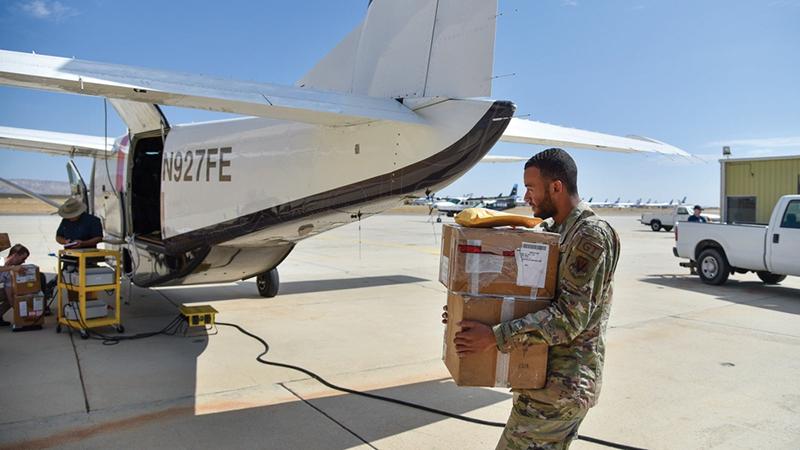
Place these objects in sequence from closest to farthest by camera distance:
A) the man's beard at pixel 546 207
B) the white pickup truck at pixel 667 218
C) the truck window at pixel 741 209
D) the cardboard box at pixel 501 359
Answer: the cardboard box at pixel 501 359 → the man's beard at pixel 546 207 → the truck window at pixel 741 209 → the white pickup truck at pixel 667 218

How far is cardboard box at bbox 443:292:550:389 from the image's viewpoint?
7.87 ft

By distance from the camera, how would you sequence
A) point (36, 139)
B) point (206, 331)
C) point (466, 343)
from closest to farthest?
point (466, 343)
point (206, 331)
point (36, 139)

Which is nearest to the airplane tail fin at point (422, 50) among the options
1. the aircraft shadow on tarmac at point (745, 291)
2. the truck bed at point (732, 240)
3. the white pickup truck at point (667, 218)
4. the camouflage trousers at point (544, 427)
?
the camouflage trousers at point (544, 427)

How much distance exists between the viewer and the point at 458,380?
244 cm

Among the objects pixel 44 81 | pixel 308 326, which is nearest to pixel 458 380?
pixel 44 81

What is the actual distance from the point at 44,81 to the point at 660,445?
188 inches

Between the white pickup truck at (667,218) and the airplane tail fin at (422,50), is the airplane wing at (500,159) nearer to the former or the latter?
the airplane tail fin at (422,50)

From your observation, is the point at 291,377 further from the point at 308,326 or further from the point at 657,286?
the point at 657,286

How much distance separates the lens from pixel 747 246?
1107 cm

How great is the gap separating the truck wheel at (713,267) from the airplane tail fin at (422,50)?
9.74 m

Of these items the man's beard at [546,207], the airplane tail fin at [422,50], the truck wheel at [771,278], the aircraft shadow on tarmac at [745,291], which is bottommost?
the aircraft shadow on tarmac at [745,291]

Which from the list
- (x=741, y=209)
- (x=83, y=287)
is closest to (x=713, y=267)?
(x=741, y=209)

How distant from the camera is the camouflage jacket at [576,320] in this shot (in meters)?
2.28

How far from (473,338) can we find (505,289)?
0.27 metres
